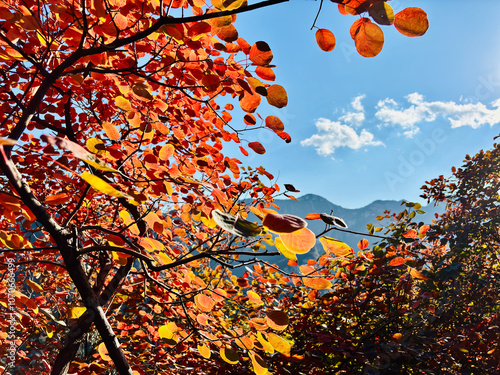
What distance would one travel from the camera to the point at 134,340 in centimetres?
450

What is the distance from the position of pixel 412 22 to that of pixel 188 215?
5.26ft

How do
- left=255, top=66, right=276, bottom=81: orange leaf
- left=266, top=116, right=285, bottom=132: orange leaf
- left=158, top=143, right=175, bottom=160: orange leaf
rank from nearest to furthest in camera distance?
left=255, top=66, right=276, bottom=81: orange leaf
left=266, top=116, right=285, bottom=132: orange leaf
left=158, top=143, right=175, bottom=160: orange leaf

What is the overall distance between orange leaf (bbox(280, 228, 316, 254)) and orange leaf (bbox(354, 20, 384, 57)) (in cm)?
59

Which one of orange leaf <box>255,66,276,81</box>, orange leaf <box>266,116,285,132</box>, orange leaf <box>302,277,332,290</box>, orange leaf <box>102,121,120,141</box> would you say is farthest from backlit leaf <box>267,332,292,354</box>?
orange leaf <box>102,121,120,141</box>

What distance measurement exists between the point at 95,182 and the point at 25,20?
1201 millimetres

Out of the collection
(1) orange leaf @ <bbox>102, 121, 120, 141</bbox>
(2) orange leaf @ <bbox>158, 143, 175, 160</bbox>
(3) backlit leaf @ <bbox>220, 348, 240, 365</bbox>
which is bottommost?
(3) backlit leaf @ <bbox>220, 348, 240, 365</bbox>

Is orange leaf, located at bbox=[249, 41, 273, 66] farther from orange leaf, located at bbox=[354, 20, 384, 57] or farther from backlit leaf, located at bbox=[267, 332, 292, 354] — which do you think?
backlit leaf, located at bbox=[267, 332, 292, 354]

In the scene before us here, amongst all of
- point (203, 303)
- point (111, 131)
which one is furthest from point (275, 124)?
point (203, 303)

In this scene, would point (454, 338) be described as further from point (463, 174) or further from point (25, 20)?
point (25, 20)

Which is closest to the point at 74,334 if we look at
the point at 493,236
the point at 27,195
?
the point at 27,195

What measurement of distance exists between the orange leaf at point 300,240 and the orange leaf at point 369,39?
1.92 ft

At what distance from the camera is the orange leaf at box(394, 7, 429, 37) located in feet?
2.51

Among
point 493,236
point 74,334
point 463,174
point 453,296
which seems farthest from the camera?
point 463,174

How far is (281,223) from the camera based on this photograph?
2.15 feet
